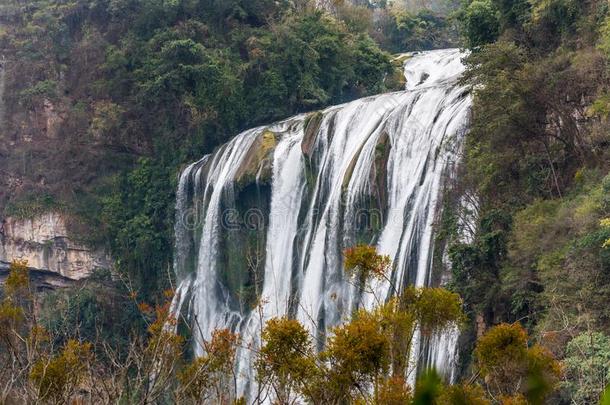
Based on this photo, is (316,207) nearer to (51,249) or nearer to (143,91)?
(143,91)

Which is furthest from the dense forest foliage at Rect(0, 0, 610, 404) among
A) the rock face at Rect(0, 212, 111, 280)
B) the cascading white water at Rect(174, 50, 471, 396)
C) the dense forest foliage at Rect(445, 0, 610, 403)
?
the cascading white water at Rect(174, 50, 471, 396)

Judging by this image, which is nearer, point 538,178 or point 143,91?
point 538,178

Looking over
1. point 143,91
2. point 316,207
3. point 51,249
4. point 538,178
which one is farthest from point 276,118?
point 538,178

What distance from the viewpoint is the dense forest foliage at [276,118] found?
5.31 meters

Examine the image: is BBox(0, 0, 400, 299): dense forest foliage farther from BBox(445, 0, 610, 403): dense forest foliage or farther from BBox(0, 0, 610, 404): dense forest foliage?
BBox(445, 0, 610, 403): dense forest foliage

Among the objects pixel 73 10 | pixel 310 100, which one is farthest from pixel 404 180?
pixel 73 10

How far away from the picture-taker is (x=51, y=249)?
22969mm

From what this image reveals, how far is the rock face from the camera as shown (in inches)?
899

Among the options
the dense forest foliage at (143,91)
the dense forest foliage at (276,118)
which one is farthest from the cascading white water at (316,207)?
the dense forest foliage at (143,91)

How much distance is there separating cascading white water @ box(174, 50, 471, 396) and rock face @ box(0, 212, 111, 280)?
10.6ft

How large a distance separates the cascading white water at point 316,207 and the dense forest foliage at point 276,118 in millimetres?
836

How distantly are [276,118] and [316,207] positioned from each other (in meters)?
5.43

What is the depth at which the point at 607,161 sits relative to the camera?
37.3ft

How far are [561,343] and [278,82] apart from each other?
46.0 feet
